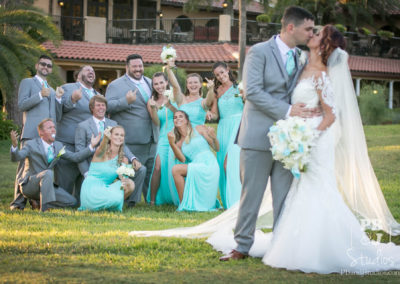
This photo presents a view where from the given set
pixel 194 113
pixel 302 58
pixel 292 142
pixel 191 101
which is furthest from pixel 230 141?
pixel 292 142

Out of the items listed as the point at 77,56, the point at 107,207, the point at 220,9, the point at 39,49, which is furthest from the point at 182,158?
the point at 220,9

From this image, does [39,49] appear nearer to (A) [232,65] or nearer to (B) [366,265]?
(B) [366,265]

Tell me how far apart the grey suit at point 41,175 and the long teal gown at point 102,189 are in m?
0.39

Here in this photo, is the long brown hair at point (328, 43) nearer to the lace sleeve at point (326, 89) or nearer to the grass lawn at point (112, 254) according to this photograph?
the lace sleeve at point (326, 89)

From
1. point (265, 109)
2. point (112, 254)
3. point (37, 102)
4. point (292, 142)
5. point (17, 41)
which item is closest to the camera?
point (292, 142)

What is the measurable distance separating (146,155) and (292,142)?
559 centimetres

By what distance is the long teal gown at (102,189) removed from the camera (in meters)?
9.18

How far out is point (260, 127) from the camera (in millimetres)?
5633

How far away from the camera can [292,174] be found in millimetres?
5727

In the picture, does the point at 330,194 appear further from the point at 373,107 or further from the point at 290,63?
the point at 373,107

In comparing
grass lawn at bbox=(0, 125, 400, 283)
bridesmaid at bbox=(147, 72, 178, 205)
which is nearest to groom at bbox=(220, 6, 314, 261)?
grass lawn at bbox=(0, 125, 400, 283)

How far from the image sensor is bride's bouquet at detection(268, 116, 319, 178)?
17.4 ft

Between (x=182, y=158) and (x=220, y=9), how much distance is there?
99.4ft

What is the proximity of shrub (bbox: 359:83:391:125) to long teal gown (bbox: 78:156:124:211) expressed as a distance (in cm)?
1919
